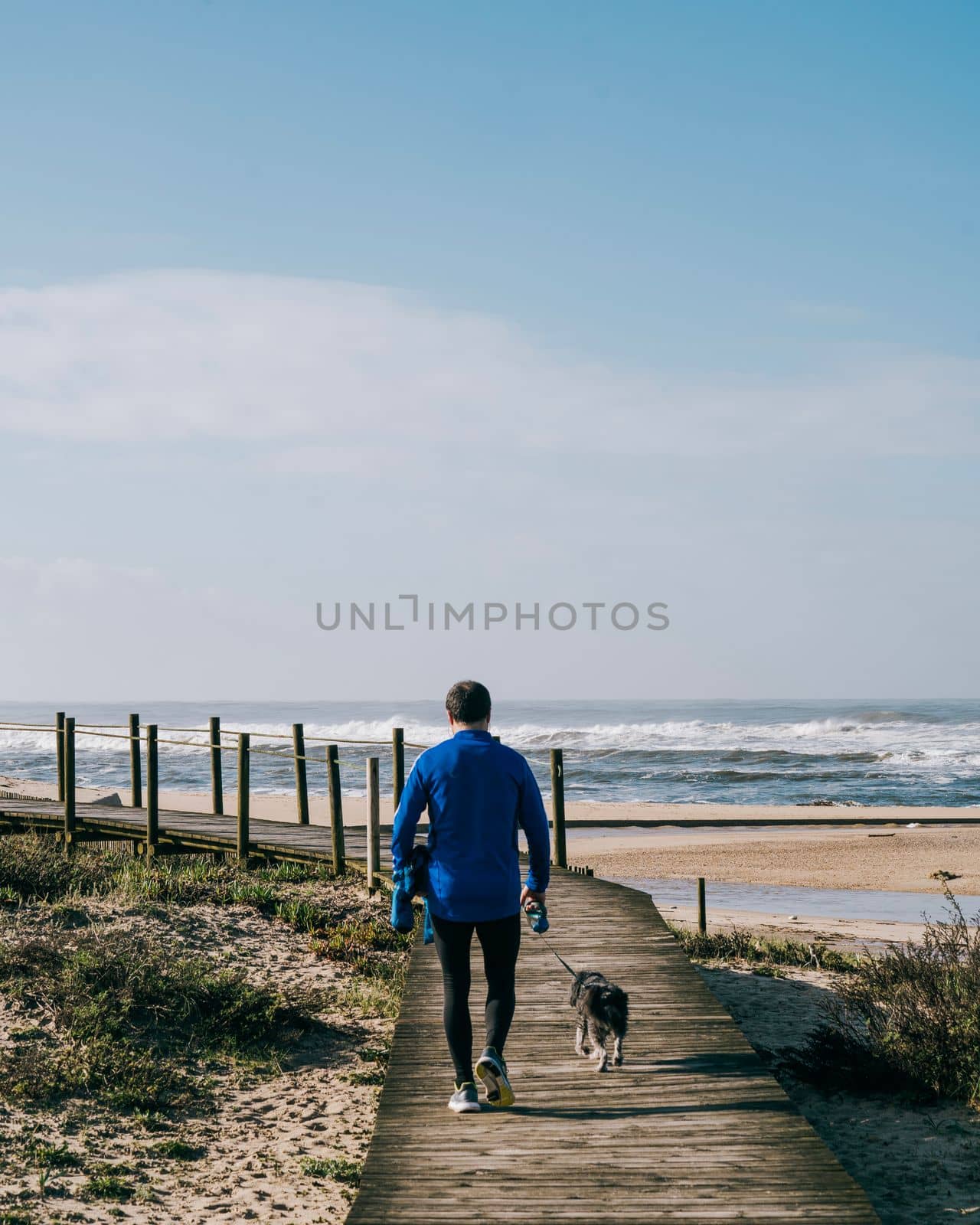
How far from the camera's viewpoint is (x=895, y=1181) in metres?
5.81

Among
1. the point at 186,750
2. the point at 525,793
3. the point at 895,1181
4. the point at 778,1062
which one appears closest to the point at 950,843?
the point at 778,1062

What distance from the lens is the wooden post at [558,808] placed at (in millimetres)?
11734

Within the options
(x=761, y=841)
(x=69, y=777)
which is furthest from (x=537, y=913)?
(x=761, y=841)

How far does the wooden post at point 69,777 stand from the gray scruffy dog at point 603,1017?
36.2 ft

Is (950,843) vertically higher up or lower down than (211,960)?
lower down

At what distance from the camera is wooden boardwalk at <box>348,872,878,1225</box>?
4297mm

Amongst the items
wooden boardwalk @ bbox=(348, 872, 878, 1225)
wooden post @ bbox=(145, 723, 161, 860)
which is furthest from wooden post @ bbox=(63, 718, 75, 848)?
wooden boardwalk @ bbox=(348, 872, 878, 1225)

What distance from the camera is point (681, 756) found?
4775cm

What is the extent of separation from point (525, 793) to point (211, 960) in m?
5.95

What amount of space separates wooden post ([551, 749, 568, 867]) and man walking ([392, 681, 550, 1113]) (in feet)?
21.4

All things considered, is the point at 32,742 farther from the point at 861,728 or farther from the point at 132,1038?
the point at 132,1038

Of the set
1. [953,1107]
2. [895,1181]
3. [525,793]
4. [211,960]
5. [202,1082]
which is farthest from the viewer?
[211,960]

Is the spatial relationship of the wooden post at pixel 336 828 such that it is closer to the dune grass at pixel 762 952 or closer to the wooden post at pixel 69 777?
the dune grass at pixel 762 952

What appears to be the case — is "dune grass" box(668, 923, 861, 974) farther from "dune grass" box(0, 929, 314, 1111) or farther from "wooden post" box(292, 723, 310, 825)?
"wooden post" box(292, 723, 310, 825)
